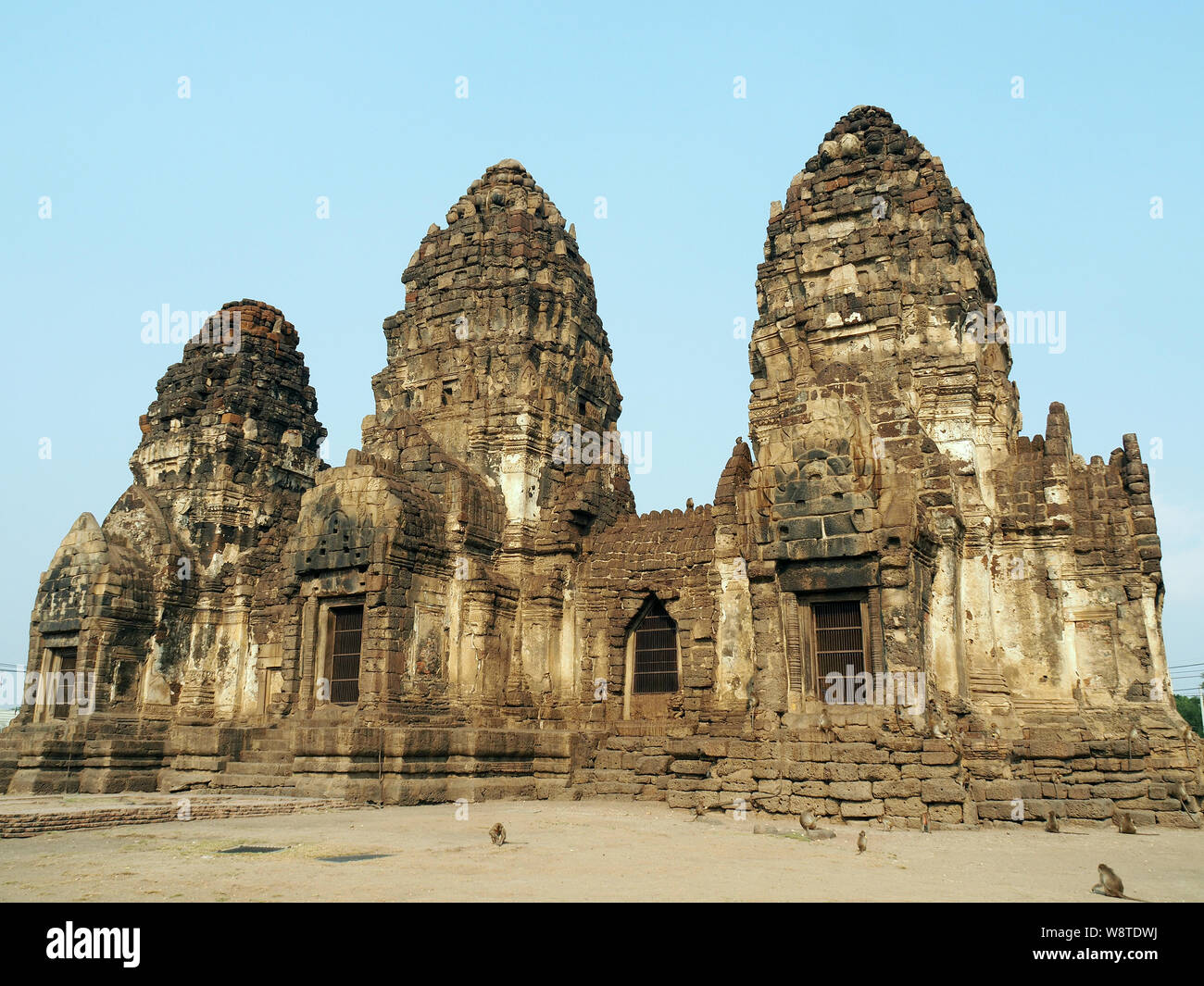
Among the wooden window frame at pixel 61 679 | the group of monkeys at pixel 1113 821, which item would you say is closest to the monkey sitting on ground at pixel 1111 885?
the group of monkeys at pixel 1113 821

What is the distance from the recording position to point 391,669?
59.8ft

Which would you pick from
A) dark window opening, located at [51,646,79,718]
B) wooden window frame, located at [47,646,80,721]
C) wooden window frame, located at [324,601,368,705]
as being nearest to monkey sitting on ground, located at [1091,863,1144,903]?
wooden window frame, located at [324,601,368,705]

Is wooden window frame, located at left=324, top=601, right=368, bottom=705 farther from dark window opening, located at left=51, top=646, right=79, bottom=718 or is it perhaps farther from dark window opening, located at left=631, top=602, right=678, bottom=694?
dark window opening, located at left=51, top=646, right=79, bottom=718

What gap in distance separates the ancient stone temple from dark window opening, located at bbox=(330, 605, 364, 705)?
87 millimetres

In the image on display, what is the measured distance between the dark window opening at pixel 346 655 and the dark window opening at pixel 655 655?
5.37 m

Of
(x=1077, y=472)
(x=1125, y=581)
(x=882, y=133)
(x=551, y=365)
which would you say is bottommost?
(x=1125, y=581)

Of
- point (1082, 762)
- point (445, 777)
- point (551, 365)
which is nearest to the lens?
point (1082, 762)

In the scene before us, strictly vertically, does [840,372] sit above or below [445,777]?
above

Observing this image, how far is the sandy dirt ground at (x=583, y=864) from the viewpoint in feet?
24.9

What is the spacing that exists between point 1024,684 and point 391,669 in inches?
417

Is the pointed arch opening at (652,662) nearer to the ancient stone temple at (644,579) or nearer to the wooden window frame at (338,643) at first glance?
the ancient stone temple at (644,579)

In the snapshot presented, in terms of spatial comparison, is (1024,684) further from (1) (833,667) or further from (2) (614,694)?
(2) (614,694)
